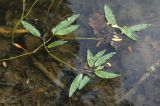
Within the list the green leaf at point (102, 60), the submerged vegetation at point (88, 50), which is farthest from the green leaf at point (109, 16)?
the green leaf at point (102, 60)

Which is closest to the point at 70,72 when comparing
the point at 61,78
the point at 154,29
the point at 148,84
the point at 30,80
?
the point at 61,78

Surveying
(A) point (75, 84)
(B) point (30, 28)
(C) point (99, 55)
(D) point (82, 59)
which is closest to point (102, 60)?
(C) point (99, 55)

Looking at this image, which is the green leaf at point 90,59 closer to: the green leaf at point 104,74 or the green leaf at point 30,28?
the green leaf at point 104,74

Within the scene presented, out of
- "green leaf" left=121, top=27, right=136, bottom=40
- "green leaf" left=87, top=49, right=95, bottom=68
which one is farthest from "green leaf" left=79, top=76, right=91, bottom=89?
"green leaf" left=121, top=27, right=136, bottom=40

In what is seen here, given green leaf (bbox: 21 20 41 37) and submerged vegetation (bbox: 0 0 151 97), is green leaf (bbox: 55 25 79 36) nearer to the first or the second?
submerged vegetation (bbox: 0 0 151 97)

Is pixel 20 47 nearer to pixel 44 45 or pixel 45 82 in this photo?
pixel 44 45
